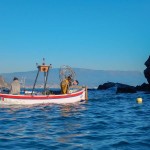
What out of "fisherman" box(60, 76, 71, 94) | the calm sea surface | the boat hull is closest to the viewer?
the calm sea surface

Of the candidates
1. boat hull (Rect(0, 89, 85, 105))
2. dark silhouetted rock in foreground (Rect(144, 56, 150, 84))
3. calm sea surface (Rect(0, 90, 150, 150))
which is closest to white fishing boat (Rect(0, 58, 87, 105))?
boat hull (Rect(0, 89, 85, 105))

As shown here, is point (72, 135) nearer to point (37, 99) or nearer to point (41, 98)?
point (37, 99)

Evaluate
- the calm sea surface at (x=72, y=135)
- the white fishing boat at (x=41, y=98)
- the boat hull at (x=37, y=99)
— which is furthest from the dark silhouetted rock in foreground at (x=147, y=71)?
the calm sea surface at (x=72, y=135)

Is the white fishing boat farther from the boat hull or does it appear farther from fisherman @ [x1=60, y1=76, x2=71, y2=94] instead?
fisherman @ [x1=60, y1=76, x2=71, y2=94]

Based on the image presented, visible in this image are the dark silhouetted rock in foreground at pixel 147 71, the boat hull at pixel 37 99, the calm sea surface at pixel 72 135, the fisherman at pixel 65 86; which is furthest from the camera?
the dark silhouetted rock in foreground at pixel 147 71

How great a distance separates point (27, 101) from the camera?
35.5 metres

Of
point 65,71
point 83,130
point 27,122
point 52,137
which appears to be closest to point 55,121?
point 27,122

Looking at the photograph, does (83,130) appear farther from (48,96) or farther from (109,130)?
(48,96)

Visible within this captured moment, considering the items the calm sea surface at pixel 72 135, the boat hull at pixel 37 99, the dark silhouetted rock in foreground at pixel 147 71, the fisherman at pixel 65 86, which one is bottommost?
the calm sea surface at pixel 72 135

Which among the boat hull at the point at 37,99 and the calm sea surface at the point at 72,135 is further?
the boat hull at the point at 37,99

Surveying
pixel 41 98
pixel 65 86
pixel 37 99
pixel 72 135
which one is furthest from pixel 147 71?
pixel 72 135

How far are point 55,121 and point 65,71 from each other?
2101cm

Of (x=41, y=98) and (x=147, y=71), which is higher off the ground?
(x=147, y=71)

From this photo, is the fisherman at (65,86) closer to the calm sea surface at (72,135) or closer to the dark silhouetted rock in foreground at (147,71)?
the calm sea surface at (72,135)
